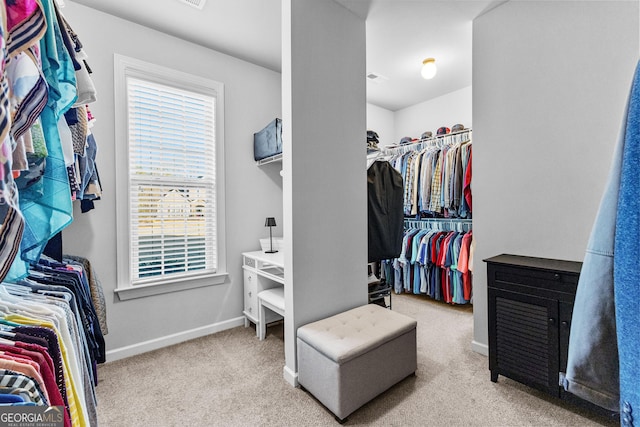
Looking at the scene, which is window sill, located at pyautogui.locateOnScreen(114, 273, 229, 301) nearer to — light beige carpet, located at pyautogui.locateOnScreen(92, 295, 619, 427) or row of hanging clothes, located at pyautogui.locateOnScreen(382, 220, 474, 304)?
light beige carpet, located at pyautogui.locateOnScreen(92, 295, 619, 427)

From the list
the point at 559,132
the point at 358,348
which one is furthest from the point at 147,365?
the point at 559,132

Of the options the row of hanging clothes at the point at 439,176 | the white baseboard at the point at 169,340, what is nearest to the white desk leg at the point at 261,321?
the white baseboard at the point at 169,340

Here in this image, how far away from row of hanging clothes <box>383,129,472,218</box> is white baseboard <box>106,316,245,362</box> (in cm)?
255

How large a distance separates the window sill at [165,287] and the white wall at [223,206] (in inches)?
1.8

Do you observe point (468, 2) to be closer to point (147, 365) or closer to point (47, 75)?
point (47, 75)

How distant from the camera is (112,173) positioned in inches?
94.2

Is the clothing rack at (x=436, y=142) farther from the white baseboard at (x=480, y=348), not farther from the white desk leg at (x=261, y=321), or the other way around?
the white desk leg at (x=261, y=321)

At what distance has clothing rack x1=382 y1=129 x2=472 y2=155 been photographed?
11.9 feet

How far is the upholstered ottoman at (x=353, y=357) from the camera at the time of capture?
1.61 metres

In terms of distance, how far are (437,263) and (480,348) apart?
124 cm

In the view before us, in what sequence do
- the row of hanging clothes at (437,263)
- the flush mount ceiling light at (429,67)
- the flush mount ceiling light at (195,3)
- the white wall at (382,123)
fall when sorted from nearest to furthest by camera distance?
the flush mount ceiling light at (195,3) → the flush mount ceiling light at (429,67) → the row of hanging clothes at (437,263) → the white wall at (382,123)

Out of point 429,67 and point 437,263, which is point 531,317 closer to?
point 437,263

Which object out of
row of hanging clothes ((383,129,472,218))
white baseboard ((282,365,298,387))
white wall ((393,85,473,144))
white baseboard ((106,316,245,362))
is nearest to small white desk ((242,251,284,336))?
white baseboard ((106,316,245,362))


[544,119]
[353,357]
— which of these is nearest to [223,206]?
[353,357]
